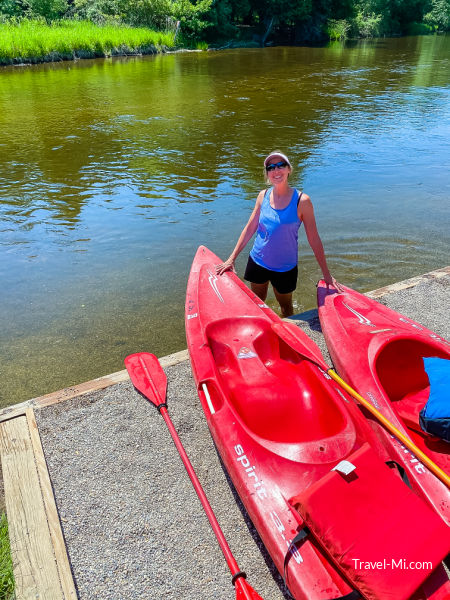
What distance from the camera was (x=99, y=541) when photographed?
2.57m

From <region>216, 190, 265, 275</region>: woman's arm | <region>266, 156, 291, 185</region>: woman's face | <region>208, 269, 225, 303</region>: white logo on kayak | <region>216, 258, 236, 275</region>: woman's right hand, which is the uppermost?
<region>266, 156, 291, 185</region>: woman's face

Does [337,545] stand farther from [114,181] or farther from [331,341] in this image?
[114,181]

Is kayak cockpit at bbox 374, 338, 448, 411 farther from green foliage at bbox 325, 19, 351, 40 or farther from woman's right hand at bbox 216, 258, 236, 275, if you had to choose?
green foliage at bbox 325, 19, 351, 40

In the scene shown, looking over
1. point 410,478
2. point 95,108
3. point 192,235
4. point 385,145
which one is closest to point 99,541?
point 410,478

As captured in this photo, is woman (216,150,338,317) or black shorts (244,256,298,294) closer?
woman (216,150,338,317)

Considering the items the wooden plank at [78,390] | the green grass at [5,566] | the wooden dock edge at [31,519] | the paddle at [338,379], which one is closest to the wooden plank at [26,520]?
the wooden dock edge at [31,519]

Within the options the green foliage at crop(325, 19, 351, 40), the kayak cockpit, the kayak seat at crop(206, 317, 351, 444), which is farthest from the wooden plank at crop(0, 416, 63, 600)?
the green foliage at crop(325, 19, 351, 40)

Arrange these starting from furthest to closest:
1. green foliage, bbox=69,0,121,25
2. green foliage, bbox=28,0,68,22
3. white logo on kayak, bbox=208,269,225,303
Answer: green foliage, bbox=69,0,121,25
green foliage, bbox=28,0,68,22
white logo on kayak, bbox=208,269,225,303

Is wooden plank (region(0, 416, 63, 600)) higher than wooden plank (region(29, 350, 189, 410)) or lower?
lower

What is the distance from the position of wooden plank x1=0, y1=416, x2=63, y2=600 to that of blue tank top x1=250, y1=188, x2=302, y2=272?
2.45m

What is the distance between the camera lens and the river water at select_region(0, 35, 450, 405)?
17.6ft

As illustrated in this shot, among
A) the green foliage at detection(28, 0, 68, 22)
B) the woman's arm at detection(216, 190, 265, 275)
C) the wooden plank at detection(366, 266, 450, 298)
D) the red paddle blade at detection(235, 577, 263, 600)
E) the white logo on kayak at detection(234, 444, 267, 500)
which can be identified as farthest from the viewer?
the green foliage at detection(28, 0, 68, 22)

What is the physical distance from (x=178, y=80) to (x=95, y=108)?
20.0ft

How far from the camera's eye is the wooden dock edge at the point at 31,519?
2340 mm
